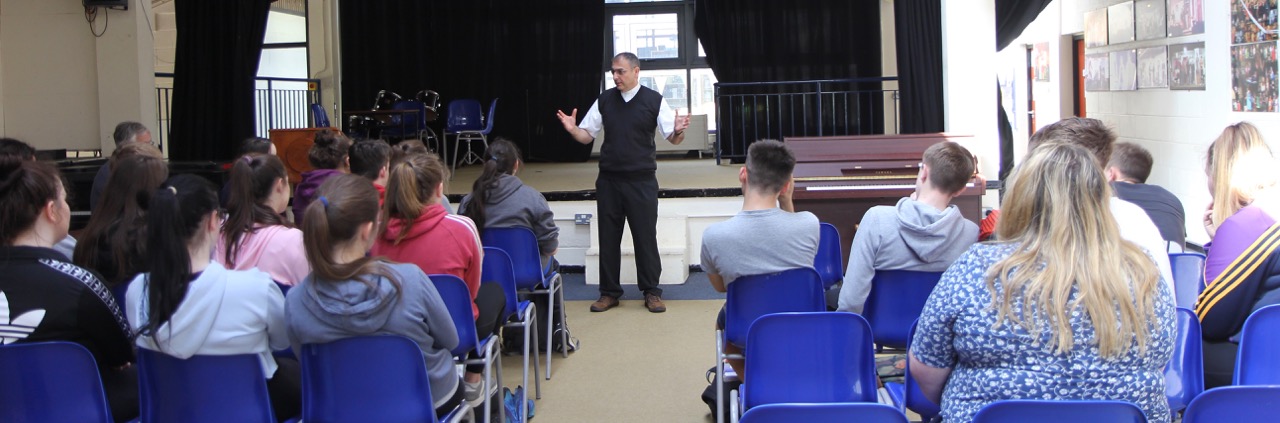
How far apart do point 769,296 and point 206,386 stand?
1.53 metres

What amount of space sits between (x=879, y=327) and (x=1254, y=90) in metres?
3.95

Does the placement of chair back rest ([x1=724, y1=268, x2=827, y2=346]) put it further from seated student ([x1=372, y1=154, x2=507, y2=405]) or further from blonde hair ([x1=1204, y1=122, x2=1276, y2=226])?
blonde hair ([x1=1204, y1=122, x2=1276, y2=226])

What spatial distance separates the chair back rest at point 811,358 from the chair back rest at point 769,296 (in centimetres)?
52

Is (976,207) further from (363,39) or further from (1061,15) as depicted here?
(363,39)

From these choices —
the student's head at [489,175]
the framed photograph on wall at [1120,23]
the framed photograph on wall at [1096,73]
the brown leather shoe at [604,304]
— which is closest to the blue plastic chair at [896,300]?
the student's head at [489,175]

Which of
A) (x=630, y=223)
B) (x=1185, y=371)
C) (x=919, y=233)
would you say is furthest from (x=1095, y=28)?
(x=1185, y=371)

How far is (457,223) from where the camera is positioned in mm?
3453

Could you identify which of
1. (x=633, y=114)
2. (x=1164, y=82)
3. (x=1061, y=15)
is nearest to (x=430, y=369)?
(x=633, y=114)

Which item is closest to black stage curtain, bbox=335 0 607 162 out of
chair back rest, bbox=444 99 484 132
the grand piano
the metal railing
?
chair back rest, bbox=444 99 484 132

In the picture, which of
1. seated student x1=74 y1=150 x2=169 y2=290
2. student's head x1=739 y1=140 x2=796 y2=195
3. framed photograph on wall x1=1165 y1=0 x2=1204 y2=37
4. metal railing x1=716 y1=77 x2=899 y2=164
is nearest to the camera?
seated student x1=74 y1=150 x2=169 y2=290

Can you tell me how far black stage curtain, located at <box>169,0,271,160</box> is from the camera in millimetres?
9992

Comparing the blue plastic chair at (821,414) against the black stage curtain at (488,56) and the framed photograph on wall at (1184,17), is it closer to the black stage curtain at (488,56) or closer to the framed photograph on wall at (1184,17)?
the framed photograph on wall at (1184,17)

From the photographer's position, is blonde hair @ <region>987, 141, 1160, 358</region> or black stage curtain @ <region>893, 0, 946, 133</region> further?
black stage curtain @ <region>893, 0, 946, 133</region>

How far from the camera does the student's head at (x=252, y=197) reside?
3.07 m
